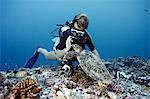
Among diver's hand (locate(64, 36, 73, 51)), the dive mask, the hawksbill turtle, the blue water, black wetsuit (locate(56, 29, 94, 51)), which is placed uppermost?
the blue water

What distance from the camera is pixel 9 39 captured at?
41.5m

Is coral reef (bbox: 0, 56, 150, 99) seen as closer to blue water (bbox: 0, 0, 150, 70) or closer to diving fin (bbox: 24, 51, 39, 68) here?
diving fin (bbox: 24, 51, 39, 68)

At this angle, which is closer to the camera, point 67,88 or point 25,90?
point 25,90

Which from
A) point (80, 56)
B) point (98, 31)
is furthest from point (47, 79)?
point (98, 31)

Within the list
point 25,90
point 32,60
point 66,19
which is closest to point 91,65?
point 25,90

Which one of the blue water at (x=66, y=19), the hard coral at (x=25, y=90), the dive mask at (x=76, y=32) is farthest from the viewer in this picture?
the blue water at (x=66, y=19)

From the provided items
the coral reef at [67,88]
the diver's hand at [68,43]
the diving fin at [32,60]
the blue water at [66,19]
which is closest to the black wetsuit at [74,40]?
the diver's hand at [68,43]

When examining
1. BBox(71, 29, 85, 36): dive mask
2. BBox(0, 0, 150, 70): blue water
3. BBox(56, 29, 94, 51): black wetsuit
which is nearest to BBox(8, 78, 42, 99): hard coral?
BBox(56, 29, 94, 51): black wetsuit

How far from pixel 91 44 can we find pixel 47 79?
5.31ft

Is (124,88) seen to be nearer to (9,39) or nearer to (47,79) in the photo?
(47,79)

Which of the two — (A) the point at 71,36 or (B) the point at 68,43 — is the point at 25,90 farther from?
(A) the point at 71,36

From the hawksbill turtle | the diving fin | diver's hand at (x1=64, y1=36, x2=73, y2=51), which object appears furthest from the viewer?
the diving fin

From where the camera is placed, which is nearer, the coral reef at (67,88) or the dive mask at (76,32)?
the coral reef at (67,88)

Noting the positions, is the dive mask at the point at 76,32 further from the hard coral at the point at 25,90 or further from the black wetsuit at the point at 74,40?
the hard coral at the point at 25,90
